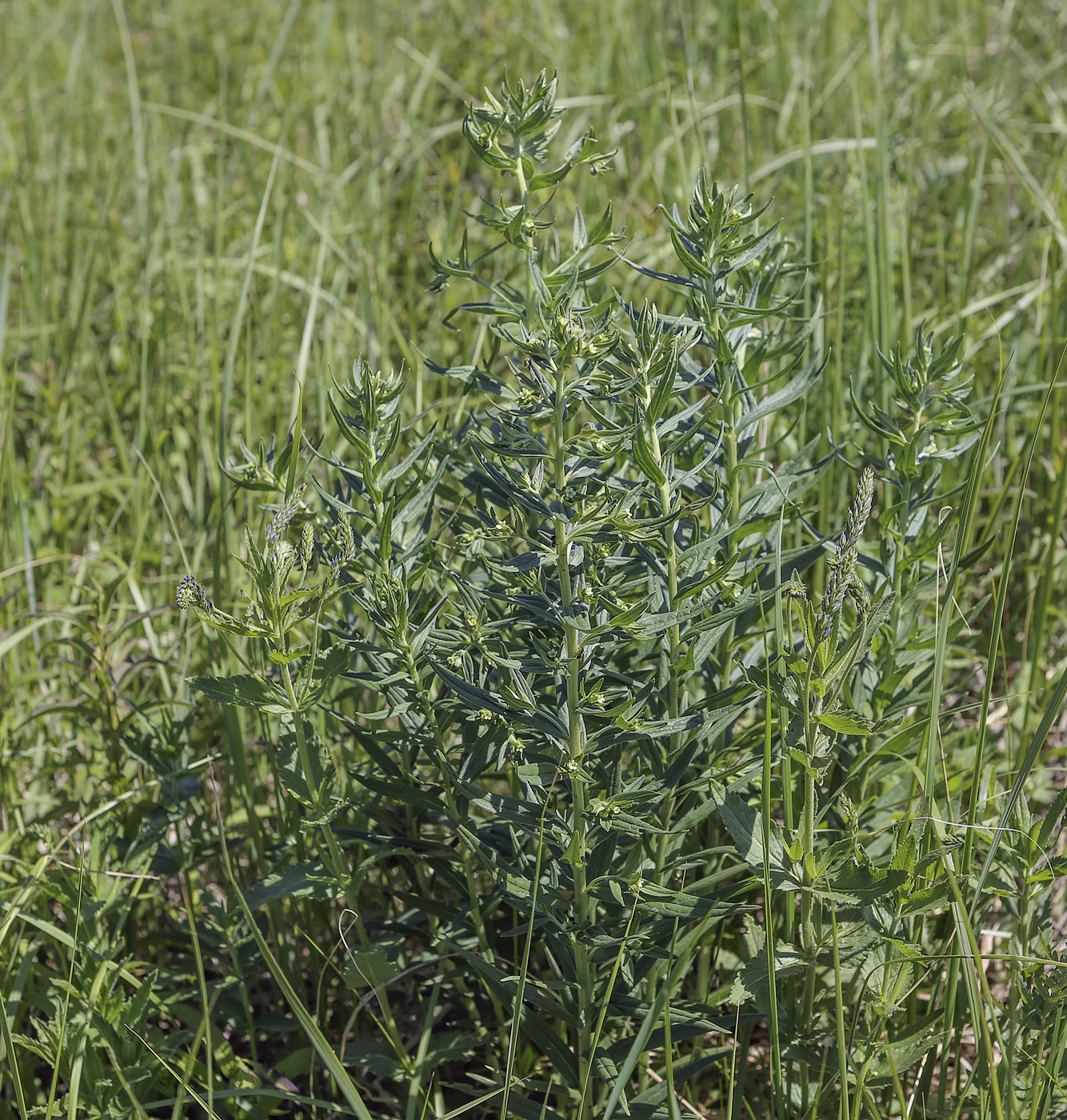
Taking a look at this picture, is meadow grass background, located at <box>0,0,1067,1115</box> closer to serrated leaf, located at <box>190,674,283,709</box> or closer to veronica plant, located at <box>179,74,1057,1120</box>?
veronica plant, located at <box>179,74,1057,1120</box>

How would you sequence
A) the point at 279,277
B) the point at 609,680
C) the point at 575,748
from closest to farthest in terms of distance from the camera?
the point at 575,748, the point at 609,680, the point at 279,277

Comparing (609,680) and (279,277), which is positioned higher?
(279,277)

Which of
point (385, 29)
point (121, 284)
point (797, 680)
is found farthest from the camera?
point (385, 29)

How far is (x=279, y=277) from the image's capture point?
7.30 feet

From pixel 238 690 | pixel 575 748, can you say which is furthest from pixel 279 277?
pixel 575 748

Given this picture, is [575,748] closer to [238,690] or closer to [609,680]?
[609,680]

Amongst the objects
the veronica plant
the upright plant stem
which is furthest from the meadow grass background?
the upright plant stem

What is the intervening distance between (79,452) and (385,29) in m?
3.17

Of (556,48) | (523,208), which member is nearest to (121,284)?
(556,48)

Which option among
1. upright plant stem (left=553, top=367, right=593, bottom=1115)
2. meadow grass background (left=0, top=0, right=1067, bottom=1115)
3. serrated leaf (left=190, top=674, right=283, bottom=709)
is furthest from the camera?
meadow grass background (left=0, top=0, right=1067, bottom=1115)

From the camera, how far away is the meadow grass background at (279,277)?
1.73 m

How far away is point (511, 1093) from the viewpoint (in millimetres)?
1314

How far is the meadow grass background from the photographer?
173 cm

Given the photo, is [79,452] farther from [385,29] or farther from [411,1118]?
[385,29]
